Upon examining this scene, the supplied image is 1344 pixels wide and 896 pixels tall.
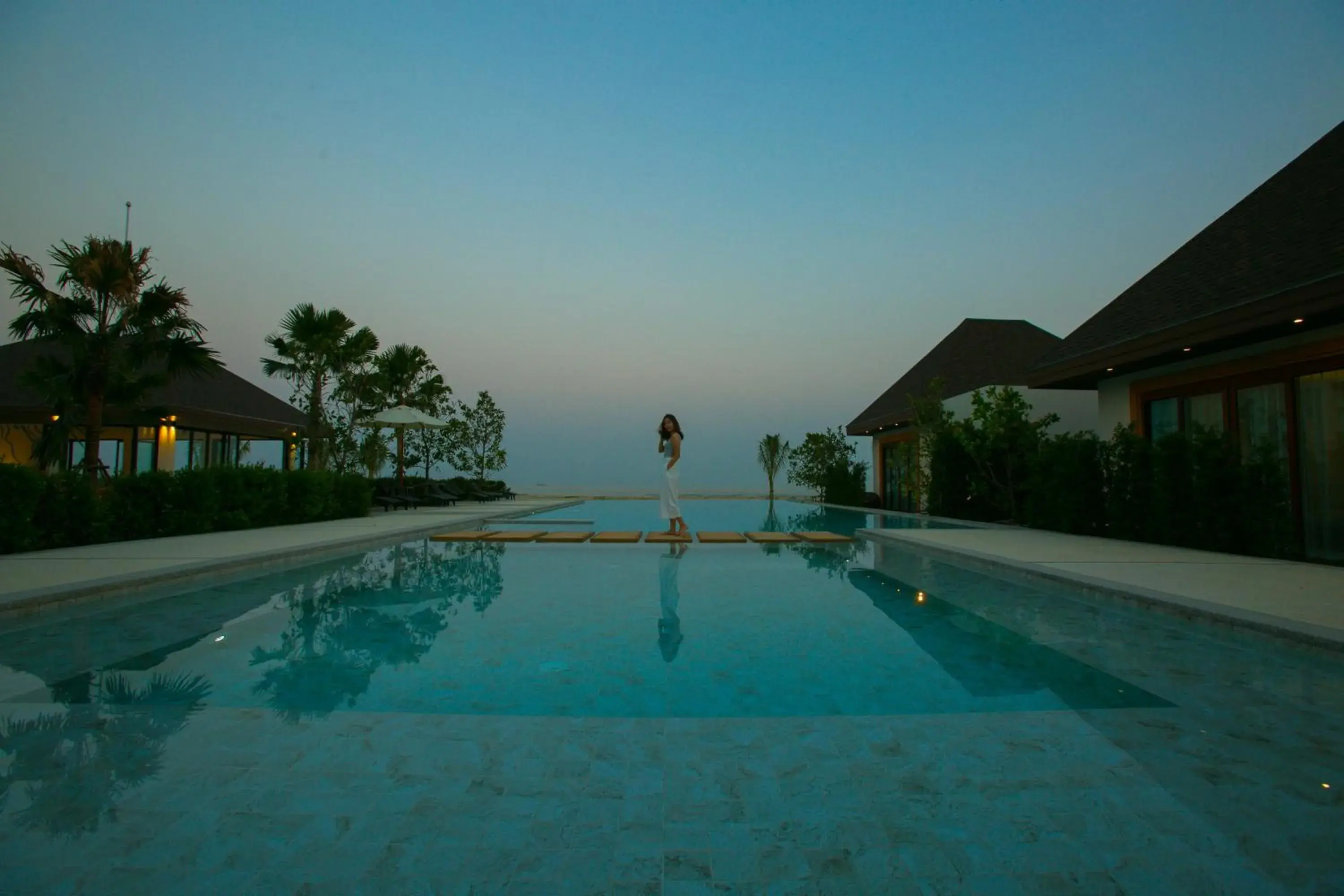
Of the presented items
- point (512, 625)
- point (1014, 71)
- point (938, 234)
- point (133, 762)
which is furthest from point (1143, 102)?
point (133, 762)

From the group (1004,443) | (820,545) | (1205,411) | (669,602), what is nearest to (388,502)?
(820,545)

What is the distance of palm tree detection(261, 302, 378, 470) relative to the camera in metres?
17.0

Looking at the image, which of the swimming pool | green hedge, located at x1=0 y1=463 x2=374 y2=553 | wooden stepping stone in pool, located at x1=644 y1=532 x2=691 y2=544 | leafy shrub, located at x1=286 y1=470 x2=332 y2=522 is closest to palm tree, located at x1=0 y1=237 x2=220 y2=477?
green hedge, located at x1=0 y1=463 x2=374 y2=553

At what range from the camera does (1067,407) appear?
16.3m

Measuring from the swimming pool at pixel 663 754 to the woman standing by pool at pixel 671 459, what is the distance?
601 cm

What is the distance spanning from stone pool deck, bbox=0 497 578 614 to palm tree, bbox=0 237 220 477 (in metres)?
1.95

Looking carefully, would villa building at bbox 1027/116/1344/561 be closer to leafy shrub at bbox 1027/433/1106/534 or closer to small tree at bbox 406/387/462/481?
leafy shrub at bbox 1027/433/1106/534

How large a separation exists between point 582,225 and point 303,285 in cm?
752

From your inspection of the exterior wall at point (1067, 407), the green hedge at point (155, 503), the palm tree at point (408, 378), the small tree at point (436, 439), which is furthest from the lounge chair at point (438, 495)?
the exterior wall at point (1067, 407)

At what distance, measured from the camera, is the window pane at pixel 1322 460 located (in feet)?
25.7

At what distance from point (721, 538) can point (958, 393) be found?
10216 mm

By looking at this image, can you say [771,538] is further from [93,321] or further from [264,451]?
[264,451]

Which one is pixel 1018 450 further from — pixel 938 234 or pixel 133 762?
pixel 133 762

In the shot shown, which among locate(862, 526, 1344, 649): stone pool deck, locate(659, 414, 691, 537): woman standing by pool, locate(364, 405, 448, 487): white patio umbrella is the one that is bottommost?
locate(862, 526, 1344, 649): stone pool deck
